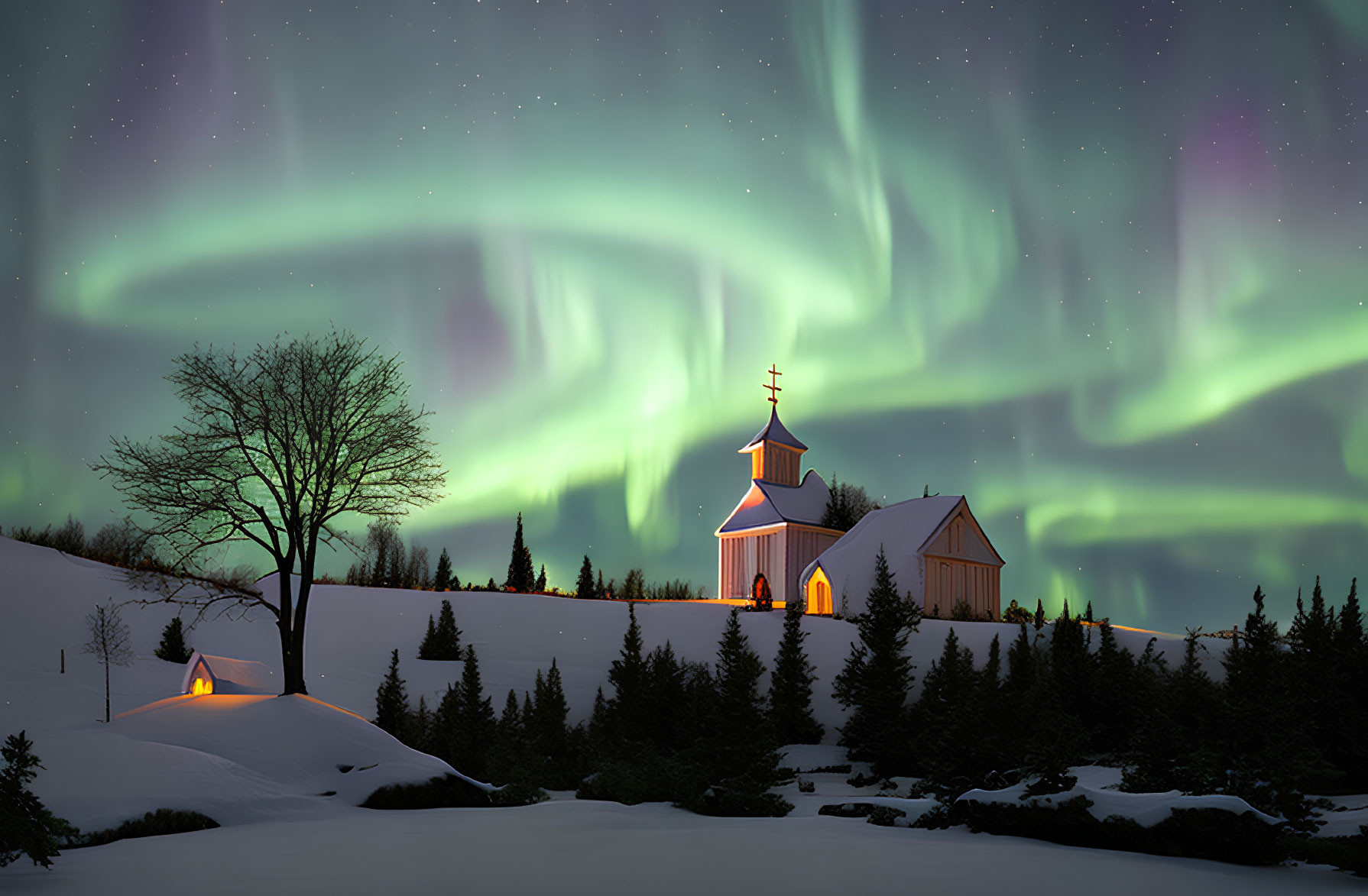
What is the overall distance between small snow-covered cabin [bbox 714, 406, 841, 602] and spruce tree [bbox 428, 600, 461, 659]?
17.2 meters

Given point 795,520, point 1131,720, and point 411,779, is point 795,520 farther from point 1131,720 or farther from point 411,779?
point 411,779

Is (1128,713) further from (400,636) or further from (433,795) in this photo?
(400,636)

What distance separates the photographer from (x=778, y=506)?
2172 inches

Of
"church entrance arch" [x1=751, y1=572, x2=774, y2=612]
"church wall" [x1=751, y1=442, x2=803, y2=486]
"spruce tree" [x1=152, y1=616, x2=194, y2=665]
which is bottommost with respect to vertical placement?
"spruce tree" [x1=152, y1=616, x2=194, y2=665]

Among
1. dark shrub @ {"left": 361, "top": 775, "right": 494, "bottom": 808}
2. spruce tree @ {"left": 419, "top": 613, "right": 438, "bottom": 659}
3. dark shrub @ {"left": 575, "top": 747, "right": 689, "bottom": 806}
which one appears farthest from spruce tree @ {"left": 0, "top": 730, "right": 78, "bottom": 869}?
spruce tree @ {"left": 419, "top": 613, "right": 438, "bottom": 659}

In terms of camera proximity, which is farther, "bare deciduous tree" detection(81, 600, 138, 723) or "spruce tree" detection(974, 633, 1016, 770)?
"bare deciduous tree" detection(81, 600, 138, 723)

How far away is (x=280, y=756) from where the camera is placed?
72.4 ft

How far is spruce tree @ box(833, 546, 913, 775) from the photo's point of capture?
2983 cm

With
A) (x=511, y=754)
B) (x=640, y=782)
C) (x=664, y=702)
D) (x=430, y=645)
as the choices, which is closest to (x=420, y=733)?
(x=511, y=754)

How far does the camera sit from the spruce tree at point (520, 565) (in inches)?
2660

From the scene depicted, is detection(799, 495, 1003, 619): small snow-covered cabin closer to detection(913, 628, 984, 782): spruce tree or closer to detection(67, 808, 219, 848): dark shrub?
detection(913, 628, 984, 782): spruce tree

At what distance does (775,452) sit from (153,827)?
45.1 m

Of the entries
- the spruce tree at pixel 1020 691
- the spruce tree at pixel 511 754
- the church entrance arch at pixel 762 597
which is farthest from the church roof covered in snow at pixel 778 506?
the spruce tree at pixel 511 754

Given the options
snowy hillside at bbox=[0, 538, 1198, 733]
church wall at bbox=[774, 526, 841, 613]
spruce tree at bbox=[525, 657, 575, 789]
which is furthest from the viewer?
church wall at bbox=[774, 526, 841, 613]
